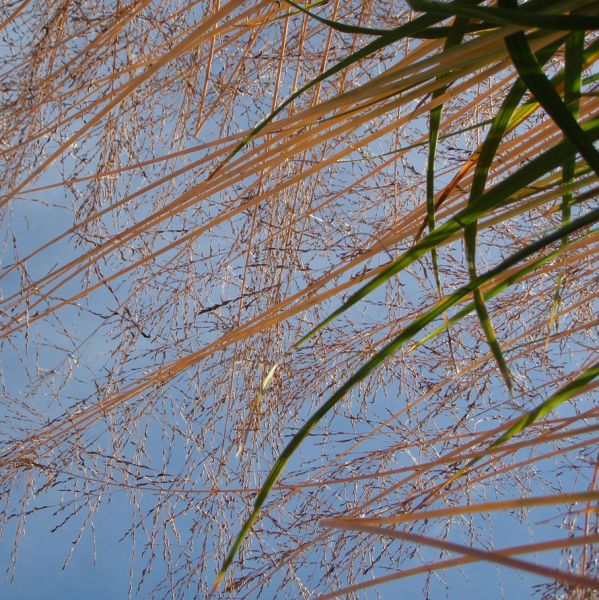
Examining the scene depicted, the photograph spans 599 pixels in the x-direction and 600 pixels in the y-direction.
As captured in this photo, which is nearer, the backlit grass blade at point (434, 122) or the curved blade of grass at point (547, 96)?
the curved blade of grass at point (547, 96)

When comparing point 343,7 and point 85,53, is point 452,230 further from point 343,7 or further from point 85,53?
point 343,7

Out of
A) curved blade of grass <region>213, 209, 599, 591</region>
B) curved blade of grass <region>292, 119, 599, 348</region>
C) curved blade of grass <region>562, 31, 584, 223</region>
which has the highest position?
curved blade of grass <region>562, 31, 584, 223</region>

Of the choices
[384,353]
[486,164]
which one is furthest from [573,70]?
[384,353]

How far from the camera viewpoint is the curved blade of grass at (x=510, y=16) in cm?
40

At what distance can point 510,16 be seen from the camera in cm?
41

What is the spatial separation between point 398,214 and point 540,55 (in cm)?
76

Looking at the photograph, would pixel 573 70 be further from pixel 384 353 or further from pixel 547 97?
pixel 384 353

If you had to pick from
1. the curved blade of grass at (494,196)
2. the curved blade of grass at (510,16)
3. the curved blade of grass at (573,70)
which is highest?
the curved blade of grass at (573,70)

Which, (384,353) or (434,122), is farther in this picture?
(434,122)

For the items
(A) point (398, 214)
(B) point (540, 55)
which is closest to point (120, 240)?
(B) point (540, 55)

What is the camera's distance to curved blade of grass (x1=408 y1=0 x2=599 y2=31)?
40 cm

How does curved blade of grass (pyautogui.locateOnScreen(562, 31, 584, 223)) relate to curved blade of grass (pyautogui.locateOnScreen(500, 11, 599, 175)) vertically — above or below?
above

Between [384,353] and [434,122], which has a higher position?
[434,122]

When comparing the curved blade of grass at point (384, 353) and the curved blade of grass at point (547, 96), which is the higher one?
the curved blade of grass at point (547, 96)
